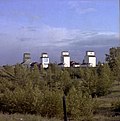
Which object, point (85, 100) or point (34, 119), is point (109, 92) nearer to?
point (85, 100)

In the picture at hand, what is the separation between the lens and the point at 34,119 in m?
19.7

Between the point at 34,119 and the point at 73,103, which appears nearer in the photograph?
the point at 34,119

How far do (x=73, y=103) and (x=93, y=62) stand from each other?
347ft

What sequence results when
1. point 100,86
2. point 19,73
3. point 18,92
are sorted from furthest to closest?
point 19,73
point 100,86
point 18,92

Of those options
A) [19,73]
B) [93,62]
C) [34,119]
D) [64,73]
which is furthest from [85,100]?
[93,62]

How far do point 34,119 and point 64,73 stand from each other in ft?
135

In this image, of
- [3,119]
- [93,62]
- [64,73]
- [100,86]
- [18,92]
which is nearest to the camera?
[3,119]

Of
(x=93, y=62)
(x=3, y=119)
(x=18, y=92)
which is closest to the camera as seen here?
(x=3, y=119)

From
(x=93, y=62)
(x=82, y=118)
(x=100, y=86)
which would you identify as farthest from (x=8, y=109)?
(x=93, y=62)

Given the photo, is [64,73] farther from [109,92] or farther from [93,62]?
[93,62]

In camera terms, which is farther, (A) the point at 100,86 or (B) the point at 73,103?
(A) the point at 100,86

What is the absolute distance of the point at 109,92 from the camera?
53.5m

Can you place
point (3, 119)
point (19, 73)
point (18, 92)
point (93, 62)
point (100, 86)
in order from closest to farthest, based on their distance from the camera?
point (3, 119) < point (18, 92) < point (100, 86) < point (19, 73) < point (93, 62)

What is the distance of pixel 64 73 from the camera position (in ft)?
200
